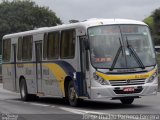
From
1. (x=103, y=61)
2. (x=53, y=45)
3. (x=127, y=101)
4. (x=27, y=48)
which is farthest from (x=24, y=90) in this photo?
(x=103, y=61)

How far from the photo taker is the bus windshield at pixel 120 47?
17.8 metres

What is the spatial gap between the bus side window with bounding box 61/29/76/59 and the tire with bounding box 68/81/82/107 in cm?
100

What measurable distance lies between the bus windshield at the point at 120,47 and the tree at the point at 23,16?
5605 cm

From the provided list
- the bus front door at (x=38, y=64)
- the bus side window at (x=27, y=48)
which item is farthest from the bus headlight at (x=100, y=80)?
the bus side window at (x=27, y=48)

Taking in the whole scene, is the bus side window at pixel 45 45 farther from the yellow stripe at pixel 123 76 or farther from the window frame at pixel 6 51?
the window frame at pixel 6 51

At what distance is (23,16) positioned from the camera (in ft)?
257

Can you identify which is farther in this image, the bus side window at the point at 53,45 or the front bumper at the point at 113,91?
the bus side window at the point at 53,45

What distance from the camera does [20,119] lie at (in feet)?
50.9

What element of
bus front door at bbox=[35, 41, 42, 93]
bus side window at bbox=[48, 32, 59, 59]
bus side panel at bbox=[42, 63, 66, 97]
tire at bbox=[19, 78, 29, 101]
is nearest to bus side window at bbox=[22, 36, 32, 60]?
bus front door at bbox=[35, 41, 42, 93]

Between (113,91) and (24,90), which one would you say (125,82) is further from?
(24,90)

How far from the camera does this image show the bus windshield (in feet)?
58.5

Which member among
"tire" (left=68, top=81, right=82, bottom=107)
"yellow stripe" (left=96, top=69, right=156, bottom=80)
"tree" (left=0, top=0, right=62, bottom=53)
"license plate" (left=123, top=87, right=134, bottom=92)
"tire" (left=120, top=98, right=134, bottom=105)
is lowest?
"tire" (left=120, top=98, right=134, bottom=105)

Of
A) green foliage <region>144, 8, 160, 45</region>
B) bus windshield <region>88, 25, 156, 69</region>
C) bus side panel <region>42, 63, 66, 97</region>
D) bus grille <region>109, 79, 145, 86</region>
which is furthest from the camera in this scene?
green foliage <region>144, 8, 160, 45</region>

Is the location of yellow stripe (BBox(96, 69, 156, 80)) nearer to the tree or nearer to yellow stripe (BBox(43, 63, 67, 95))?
yellow stripe (BBox(43, 63, 67, 95))
